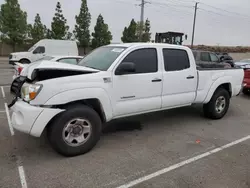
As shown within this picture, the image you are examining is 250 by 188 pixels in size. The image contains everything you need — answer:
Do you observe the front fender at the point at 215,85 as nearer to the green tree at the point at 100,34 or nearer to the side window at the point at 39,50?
the side window at the point at 39,50

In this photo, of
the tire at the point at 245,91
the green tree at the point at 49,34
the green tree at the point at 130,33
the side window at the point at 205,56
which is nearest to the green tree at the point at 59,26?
the green tree at the point at 49,34

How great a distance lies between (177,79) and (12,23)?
30.7 m

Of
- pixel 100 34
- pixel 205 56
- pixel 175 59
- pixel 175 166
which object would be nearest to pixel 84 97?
pixel 175 166

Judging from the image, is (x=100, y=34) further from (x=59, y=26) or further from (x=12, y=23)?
(x=12, y=23)

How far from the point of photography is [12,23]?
2916 centimetres

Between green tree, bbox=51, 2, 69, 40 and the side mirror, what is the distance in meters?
30.5

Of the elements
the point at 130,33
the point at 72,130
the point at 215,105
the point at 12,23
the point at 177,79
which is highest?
the point at 12,23

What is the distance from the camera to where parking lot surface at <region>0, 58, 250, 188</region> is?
292cm

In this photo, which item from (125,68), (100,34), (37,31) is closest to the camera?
(125,68)

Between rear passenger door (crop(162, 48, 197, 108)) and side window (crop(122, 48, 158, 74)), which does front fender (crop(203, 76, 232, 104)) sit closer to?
rear passenger door (crop(162, 48, 197, 108))

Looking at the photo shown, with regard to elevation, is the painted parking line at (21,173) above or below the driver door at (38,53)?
below

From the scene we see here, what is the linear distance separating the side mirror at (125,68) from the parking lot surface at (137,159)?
1.34 meters

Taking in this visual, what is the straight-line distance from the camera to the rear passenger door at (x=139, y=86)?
12.7 ft

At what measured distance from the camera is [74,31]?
3397 centimetres
